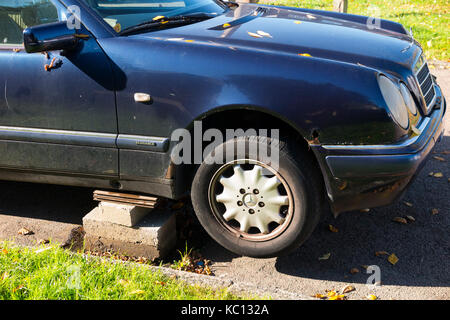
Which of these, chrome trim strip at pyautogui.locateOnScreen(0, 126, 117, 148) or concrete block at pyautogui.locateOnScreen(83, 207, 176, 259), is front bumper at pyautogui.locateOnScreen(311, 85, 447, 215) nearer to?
concrete block at pyautogui.locateOnScreen(83, 207, 176, 259)

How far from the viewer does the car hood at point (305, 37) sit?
3010 mm

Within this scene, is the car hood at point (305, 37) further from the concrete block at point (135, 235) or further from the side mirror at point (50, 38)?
the concrete block at point (135, 235)

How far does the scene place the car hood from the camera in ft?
9.87

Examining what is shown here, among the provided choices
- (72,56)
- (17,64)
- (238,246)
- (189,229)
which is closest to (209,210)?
(238,246)

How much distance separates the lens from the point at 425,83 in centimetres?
356

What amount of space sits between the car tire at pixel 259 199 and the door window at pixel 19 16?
4.60 feet

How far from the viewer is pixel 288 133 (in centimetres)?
303

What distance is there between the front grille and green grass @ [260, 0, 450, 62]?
493 cm

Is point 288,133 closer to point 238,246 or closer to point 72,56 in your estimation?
point 238,246

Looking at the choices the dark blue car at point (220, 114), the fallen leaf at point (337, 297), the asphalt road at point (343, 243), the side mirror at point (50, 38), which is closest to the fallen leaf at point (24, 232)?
the asphalt road at point (343, 243)

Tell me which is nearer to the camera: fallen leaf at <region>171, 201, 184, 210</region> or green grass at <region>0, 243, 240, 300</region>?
green grass at <region>0, 243, 240, 300</region>

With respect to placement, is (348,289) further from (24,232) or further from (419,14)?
(419,14)

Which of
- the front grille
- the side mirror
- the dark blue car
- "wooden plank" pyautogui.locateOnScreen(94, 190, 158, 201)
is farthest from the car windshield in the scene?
the front grille

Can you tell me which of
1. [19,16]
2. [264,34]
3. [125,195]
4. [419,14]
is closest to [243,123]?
[264,34]
